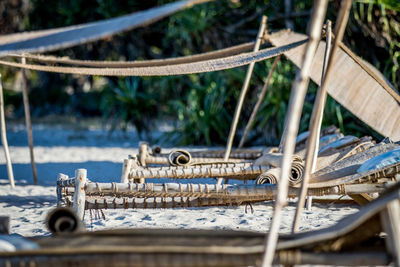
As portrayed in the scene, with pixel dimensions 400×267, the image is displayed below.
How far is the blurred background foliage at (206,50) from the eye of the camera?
6348 mm

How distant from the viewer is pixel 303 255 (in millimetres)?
1718

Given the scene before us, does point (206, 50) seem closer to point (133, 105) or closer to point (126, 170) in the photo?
point (133, 105)

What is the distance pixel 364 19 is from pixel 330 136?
2.71m

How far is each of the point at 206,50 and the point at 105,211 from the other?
5031mm

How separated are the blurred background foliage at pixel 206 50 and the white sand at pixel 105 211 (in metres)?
1.14

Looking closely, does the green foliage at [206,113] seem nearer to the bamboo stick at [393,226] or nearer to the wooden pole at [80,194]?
the wooden pole at [80,194]

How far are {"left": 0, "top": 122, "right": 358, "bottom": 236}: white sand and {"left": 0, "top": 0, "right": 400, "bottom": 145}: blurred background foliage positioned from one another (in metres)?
1.14

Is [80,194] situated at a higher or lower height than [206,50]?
lower

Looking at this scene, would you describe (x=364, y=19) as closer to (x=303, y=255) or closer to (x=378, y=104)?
(x=378, y=104)

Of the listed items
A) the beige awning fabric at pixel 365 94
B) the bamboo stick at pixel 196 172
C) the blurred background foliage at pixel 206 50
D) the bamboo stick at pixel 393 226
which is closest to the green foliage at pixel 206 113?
the blurred background foliage at pixel 206 50

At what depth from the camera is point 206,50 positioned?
809cm

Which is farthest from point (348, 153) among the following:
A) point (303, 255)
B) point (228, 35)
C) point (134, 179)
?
point (228, 35)

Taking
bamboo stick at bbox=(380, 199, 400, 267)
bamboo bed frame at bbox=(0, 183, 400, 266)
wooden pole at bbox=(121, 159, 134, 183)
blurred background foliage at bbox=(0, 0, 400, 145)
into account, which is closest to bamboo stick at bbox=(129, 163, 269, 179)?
wooden pole at bbox=(121, 159, 134, 183)

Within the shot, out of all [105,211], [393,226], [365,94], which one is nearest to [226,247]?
[393,226]
